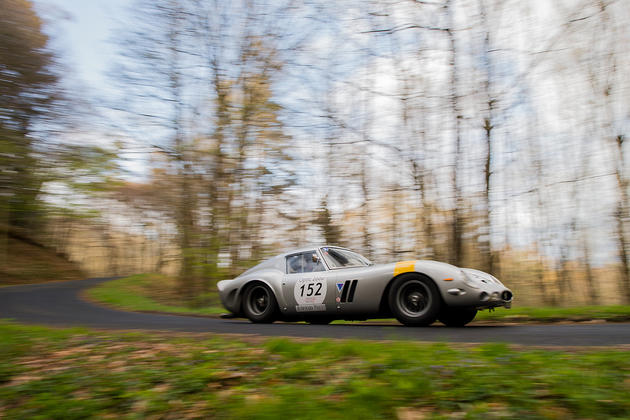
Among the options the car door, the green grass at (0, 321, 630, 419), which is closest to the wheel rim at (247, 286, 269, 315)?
the car door

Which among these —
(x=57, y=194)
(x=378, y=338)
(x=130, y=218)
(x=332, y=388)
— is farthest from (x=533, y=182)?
(x=130, y=218)

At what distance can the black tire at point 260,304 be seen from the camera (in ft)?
25.7

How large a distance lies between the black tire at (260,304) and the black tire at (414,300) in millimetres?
2217

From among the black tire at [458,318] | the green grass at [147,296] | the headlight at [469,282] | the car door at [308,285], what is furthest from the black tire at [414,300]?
the green grass at [147,296]

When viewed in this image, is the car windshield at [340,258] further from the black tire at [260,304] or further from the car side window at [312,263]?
the black tire at [260,304]

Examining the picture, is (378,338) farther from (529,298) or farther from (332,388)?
(529,298)

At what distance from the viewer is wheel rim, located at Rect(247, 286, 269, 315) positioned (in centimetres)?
807

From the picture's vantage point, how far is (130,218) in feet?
79.3

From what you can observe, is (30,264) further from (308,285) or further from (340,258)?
(340,258)

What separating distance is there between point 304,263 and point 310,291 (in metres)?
0.55

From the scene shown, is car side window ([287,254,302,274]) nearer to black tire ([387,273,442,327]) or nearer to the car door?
the car door

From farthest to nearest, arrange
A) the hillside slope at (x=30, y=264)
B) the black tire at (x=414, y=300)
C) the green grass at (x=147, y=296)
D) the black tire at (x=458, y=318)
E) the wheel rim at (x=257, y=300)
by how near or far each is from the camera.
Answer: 1. the hillside slope at (x=30, y=264)
2. the green grass at (x=147, y=296)
3. the wheel rim at (x=257, y=300)
4. the black tire at (x=458, y=318)
5. the black tire at (x=414, y=300)

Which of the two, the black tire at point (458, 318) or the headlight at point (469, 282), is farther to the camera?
the black tire at point (458, 318)

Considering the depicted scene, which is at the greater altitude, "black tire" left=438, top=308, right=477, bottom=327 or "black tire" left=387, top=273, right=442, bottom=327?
"black tire" left=387, top=273, right=442, bottom=327
